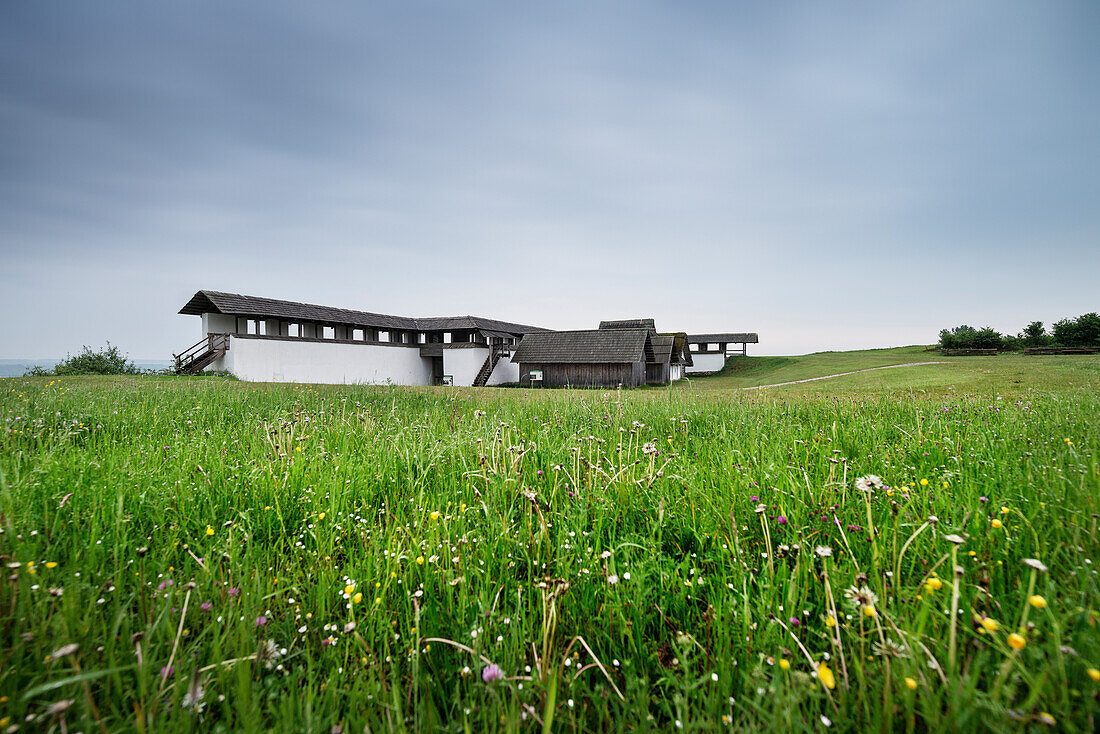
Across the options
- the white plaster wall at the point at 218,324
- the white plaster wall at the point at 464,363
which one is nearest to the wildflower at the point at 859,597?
the white plaster wall at the point at 218,324

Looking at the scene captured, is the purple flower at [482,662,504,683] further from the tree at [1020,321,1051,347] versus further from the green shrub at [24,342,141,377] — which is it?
the tree at [1020,321,1051,347]

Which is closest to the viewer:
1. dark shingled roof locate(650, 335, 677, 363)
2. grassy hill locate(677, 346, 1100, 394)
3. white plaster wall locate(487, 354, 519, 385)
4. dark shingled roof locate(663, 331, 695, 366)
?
grassy hill locate(677, 346, 1100, 394)

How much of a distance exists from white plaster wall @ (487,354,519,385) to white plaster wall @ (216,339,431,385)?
2.63 m

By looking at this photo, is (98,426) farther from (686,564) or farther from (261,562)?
(686,564)

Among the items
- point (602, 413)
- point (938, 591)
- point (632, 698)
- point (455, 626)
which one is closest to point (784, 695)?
point (632, 698)

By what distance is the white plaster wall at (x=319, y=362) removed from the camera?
28219mm

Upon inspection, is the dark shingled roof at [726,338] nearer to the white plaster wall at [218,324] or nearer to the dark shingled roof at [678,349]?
the dark shingled roof at [678,349]

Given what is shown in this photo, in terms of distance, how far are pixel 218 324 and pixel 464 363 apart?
676 inches

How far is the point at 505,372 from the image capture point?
41.8 metres

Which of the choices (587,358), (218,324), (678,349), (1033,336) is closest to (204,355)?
(218,324)

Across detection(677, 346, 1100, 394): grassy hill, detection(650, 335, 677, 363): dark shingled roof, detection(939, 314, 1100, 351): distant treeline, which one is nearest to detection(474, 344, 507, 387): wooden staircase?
detection(650, 335, 677, 363): dark shingled roof

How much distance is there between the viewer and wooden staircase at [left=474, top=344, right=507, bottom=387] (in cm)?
3862

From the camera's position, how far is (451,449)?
4090mm

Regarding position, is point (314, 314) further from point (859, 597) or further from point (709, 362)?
point (709, 362)
